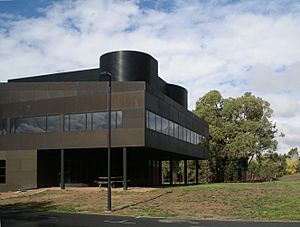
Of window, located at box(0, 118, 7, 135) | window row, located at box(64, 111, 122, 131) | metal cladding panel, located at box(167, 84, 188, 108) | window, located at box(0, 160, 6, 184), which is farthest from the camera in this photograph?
metal cladding panel, located at box(167, 84, 188, 108)

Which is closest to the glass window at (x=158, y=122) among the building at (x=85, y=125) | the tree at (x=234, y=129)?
the building at (x=85, y=125)

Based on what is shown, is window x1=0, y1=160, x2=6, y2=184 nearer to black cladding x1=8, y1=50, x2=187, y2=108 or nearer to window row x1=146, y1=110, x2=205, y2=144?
black cladding x1=8, y1=50, x2=187, y2=108

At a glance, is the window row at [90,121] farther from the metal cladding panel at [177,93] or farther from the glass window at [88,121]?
the metal cladding panel at [177,93]

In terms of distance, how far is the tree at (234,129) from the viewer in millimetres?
60281

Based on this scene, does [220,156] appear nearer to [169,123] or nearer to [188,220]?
[169,123]

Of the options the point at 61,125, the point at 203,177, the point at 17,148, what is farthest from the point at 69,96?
the point at 203,177

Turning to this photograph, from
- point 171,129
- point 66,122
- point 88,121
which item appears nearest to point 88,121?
point 88,121

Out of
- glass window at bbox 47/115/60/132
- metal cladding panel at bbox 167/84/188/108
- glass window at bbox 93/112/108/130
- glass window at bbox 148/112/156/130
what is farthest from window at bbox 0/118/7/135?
metal cladding panel at bbox 167/84/188/108

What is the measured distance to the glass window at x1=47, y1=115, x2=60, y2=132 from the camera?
130ft

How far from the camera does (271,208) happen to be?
2312cm

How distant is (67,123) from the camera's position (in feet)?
128

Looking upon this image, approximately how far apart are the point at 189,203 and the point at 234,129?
123 feet

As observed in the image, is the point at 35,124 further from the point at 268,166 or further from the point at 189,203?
the point at 268,166

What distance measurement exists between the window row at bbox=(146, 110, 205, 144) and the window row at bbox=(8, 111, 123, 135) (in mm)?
2689
